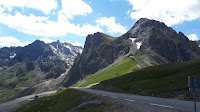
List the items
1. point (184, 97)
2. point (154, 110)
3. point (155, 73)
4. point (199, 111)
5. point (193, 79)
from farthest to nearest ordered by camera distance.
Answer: point (155, 73) → point (184, 97) → point (154, 110) → point (199, 111) → point (193, 79)

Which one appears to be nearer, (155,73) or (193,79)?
(193,79)

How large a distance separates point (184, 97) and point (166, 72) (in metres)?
41.2

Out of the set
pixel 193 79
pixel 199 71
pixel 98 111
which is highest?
pixel 199 71

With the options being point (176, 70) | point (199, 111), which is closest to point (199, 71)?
point (176, 70)

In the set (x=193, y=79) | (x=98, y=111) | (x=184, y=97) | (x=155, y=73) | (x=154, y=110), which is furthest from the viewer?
(x=155, y=73)

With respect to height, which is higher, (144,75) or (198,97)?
(144,75)

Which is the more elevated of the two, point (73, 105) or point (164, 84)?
point (164, 84)

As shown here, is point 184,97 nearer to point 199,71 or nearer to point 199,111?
point 199,111

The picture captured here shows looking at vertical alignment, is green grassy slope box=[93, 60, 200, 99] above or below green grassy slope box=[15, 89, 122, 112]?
above

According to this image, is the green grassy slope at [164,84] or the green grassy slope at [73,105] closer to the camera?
the green grassy slope at [73,105]

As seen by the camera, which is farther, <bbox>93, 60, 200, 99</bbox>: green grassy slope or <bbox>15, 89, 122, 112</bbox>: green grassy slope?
<bbox>93, 60, 200, 99</bbox>: green grassy slope

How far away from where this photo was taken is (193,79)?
15.6 metres

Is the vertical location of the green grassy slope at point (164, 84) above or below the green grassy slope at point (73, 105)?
above

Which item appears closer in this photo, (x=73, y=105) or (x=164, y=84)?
(x=73, y=105)
